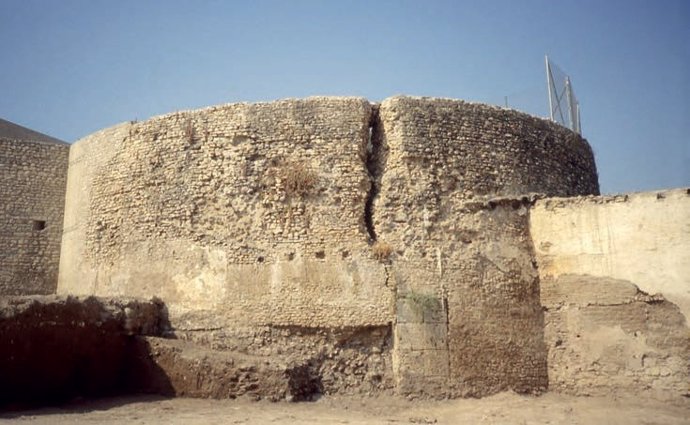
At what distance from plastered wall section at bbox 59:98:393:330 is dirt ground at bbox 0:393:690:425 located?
54.8 inches

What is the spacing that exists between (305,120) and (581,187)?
5.50 m

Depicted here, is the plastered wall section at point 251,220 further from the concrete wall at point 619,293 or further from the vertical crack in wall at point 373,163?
the concrete wall at point 619,293

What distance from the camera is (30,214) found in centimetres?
1389

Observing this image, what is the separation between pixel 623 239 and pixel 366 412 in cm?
491

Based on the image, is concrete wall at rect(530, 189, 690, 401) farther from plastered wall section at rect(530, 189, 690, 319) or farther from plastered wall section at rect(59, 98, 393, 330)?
plastered wall section at rect(59, 98, 393, 330)

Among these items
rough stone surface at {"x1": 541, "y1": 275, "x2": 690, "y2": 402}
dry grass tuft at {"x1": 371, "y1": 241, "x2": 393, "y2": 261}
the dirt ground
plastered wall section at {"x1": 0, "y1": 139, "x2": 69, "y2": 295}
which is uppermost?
plastered wall section at {"x1": 0, "y1": 139, "x2": 69, "y2": 295}

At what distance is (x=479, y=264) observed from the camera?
1045 centimetres

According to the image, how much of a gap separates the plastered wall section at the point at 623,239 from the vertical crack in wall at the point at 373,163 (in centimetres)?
272

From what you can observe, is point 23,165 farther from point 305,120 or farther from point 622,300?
point 622,300

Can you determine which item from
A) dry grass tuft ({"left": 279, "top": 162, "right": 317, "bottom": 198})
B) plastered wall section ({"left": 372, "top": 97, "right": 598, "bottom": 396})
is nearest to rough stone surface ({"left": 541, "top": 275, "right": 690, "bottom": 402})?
plastered wall section ({"left": 372, "top": 97, "right": 598, "bottom": 396})

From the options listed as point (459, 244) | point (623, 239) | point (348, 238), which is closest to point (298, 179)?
point (348, 238)

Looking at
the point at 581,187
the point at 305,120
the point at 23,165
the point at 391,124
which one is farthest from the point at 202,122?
the point at 581,187

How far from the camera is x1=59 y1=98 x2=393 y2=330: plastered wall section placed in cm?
1009

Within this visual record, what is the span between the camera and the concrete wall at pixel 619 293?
990 centimetres
